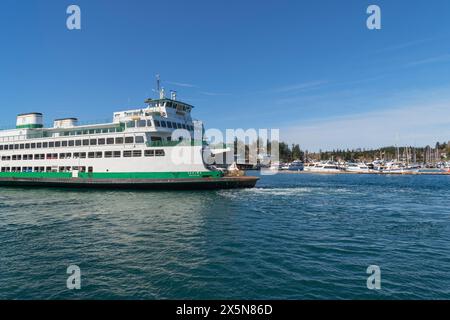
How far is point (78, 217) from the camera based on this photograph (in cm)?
2059

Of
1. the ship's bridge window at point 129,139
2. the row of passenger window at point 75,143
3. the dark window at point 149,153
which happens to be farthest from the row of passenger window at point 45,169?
the dark window at point 149,153

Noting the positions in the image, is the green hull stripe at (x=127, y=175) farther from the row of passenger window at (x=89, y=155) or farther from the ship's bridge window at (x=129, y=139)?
the ship's bridge window at (x=129, y=139)

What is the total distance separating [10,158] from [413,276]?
60702 millimetres

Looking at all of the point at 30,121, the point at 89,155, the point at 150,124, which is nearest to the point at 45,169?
the point at 89,155

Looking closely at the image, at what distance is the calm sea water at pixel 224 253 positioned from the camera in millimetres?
9219

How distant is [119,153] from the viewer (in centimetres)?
3962

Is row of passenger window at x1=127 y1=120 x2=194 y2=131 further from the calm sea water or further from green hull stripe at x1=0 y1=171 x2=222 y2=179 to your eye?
the calm sea water

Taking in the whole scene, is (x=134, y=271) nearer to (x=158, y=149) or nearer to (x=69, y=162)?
(x=158, y=149)

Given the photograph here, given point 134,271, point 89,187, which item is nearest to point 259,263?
point 134,271

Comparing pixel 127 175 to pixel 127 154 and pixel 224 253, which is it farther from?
pixel 224 253

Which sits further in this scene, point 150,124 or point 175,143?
point 150,124

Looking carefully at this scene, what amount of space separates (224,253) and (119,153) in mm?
31096

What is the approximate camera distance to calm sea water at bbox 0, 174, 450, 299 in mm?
9219

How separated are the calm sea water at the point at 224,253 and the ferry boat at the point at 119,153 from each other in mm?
14083
